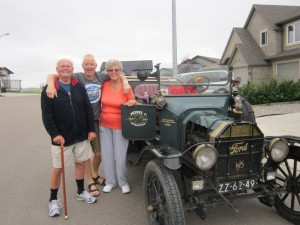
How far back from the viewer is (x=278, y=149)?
3289 millimetres

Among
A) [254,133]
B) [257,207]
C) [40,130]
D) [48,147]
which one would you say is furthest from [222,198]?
[40,130]

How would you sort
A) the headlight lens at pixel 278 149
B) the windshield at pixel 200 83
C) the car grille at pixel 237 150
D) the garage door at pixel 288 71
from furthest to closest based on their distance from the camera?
the garage door at pixel 288 71 → the windshield at pixel 200 83 → the headlight lens at pixel 278 149 → the car grille at pixel 237 150

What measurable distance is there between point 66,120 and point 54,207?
1107 millimetres

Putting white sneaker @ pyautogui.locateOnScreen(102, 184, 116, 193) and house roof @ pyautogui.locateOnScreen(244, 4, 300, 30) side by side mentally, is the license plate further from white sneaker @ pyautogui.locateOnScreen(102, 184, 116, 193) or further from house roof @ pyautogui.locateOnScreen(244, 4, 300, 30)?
house roof @ pyautogui.locateOnScreen(244, 4, 300, 30)

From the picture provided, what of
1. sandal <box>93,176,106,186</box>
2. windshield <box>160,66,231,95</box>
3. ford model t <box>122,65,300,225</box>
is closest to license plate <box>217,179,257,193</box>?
ford model t <box>122,65,300,225</box>

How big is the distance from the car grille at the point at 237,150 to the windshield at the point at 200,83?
1.27 metres

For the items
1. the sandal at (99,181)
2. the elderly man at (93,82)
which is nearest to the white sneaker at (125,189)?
the elderly man at (93,82)

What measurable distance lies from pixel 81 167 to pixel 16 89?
61.1 meters

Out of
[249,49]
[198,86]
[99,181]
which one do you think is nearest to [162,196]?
[198,86]

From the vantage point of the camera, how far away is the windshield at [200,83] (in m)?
4.32

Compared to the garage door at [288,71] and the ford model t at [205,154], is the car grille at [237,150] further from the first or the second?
the garage door at [288,71]

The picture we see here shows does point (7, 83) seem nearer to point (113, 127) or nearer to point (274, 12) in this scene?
point (274, 12)

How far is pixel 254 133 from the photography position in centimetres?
315

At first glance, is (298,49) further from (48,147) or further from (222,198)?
(222,198)
